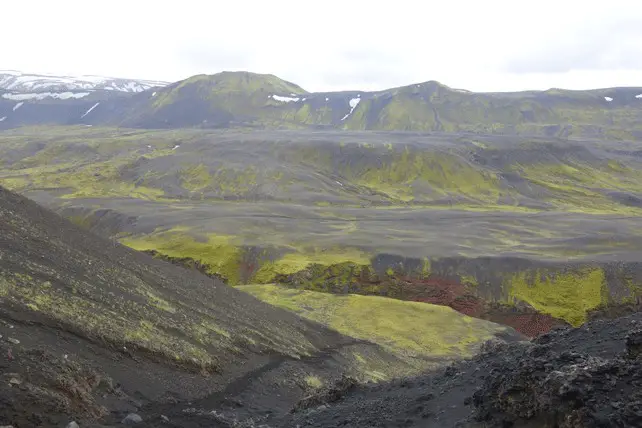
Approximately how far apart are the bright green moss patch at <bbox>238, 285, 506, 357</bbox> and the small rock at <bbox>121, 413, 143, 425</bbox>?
22.2m

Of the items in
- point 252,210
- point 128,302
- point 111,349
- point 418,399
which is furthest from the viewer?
point 252,210

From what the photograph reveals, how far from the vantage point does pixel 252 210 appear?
277 ft

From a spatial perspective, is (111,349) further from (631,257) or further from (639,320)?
(631,257)

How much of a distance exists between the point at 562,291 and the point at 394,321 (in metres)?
20.3

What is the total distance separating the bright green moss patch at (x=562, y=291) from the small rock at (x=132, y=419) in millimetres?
42017

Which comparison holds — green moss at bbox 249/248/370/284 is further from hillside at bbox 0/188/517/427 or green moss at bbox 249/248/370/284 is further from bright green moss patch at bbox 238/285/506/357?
hillside at bbox 0/188/517/427

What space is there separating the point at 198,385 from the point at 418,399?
8.89 meters

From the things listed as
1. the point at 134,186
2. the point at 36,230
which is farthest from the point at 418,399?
the point at 134,186

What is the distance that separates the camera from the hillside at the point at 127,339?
15797 mm

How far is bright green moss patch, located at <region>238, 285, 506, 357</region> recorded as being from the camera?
37.3 meters

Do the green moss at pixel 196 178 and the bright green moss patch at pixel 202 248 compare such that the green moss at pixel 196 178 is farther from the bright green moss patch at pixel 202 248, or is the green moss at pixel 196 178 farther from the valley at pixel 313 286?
the bright green moss patch at pixel 202 248

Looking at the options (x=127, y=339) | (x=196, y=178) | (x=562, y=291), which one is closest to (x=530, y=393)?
(x=127, y=339)

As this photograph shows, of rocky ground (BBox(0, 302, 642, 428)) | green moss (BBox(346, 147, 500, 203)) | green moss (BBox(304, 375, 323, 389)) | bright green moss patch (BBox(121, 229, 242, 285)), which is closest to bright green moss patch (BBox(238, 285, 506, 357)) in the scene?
green moss (BBox(304, 375, 323, 389))

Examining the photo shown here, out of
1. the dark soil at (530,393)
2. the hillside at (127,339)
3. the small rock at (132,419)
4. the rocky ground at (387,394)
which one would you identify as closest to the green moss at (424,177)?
the hillside at (127,339)
